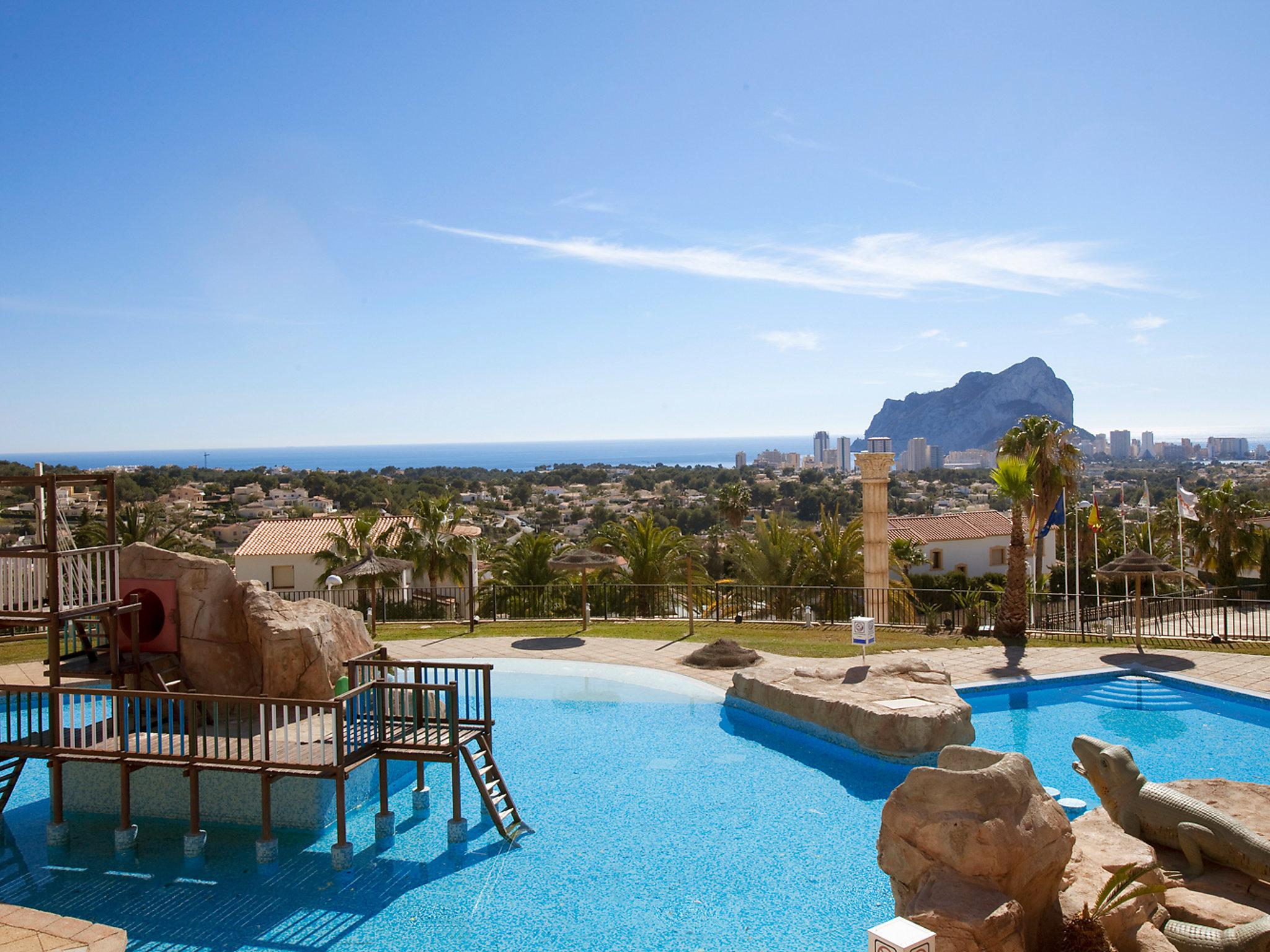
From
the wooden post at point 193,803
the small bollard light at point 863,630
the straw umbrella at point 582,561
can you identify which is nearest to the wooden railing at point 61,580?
the wooden post at point 193,803

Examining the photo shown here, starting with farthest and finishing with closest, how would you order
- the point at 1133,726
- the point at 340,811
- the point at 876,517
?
the point at 876,517 < the point at 1133,726 < the point at 340,811

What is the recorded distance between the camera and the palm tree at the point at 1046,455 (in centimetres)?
1755

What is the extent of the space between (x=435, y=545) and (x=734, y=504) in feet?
→ 60.1

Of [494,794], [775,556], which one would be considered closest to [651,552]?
[775,556]

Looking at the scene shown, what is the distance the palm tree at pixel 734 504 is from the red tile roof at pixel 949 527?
31.1 ft

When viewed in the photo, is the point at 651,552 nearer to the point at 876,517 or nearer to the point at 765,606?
the point at 765,606

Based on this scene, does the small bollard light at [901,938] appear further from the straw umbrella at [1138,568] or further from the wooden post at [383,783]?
the straw umbrella at [1138,568]

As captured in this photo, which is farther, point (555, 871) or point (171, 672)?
point (171, 672)

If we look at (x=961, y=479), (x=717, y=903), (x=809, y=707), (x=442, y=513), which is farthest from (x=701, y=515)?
(x=961, y=479)

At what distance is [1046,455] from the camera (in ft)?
57.5

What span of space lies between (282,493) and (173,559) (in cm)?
8986

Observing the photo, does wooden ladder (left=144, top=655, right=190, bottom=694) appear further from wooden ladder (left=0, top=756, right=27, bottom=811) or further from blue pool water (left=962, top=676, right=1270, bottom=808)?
blue pool water (left=962, top=676, right=1270, bottom=808)

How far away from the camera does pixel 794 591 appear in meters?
24.1

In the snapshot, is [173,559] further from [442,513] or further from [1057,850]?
[442,513]
